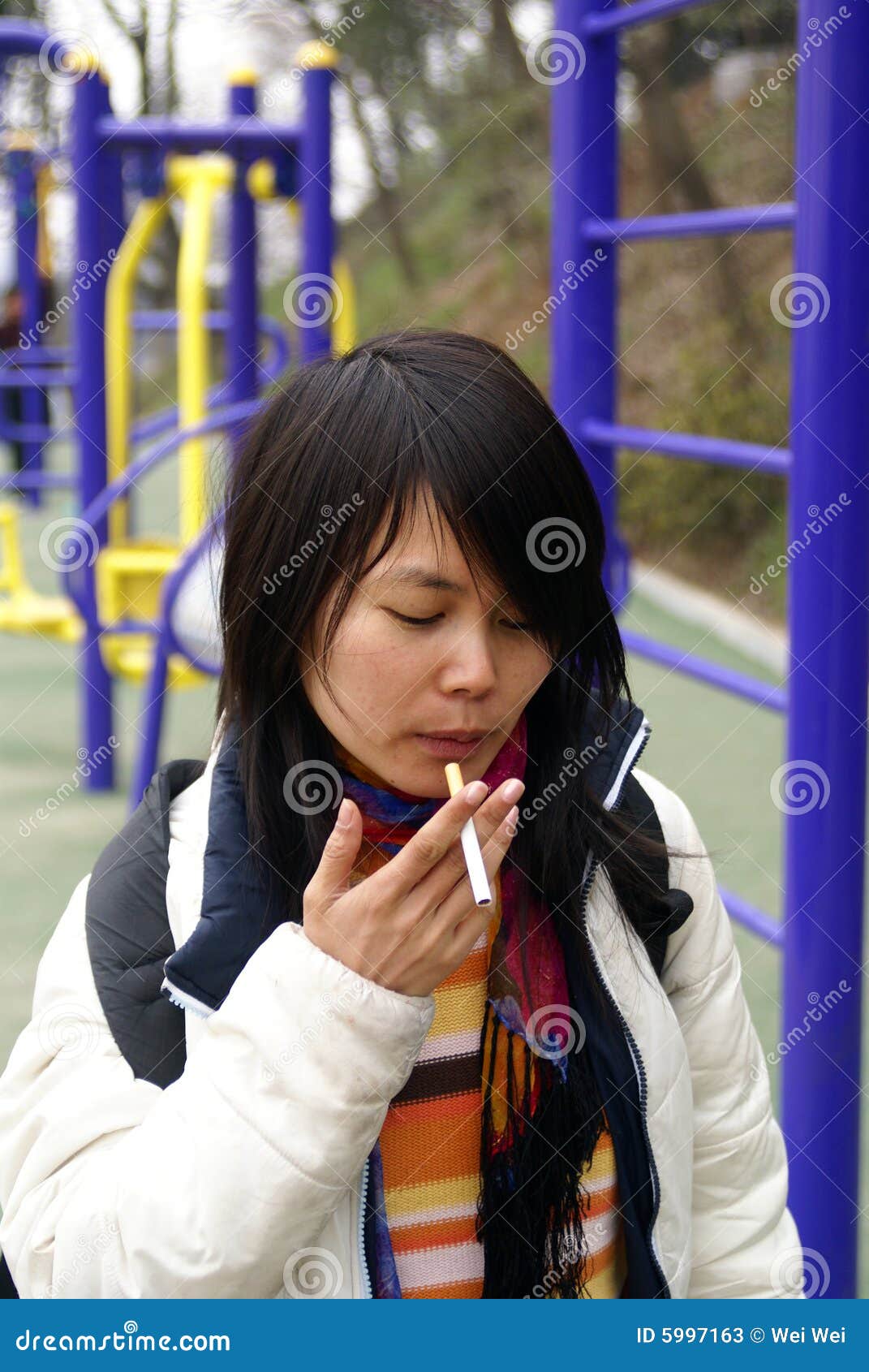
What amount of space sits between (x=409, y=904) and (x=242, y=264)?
4397 mm

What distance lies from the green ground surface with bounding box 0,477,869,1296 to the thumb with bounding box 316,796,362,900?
1.34m

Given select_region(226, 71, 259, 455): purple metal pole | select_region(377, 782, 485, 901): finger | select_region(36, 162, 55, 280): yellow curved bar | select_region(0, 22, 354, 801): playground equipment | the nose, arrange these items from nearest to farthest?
1. select_region(377, 782, 485, 901): finger
2. the nose
3. select_region(0, 22, 354, 801): playground equipment
4. select_region(226, 71, 259, 455): purple metal pole
5. select_region(36, 162, 55, 280): yellow curved bar

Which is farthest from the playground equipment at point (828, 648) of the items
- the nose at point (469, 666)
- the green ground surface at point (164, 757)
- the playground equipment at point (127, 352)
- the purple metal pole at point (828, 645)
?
the playground equipment at point (127, 352)

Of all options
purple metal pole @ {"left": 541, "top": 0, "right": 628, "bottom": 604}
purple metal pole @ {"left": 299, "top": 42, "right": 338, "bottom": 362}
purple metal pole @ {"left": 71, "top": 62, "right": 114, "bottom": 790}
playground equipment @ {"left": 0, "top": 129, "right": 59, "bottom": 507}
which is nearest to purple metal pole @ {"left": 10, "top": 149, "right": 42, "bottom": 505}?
playground equipment @ {"left": 0, "top": 129, "right": 59, "bottom": 507}

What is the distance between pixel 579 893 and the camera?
1.17 metres

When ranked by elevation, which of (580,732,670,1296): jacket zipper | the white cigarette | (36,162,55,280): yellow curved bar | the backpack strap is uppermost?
the white cigarette

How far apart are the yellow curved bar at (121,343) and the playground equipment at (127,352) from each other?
0.01 metres

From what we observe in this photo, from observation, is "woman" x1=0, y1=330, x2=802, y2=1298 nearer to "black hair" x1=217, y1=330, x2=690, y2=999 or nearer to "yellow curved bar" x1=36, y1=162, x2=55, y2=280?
"black hair" x1=217, y1=330, x2=690, y2=999

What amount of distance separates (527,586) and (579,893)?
0.24m

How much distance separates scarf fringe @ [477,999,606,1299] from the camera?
112 cm

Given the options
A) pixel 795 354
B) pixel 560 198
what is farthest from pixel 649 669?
pixel 795 354

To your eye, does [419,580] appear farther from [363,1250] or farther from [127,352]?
[127,352]

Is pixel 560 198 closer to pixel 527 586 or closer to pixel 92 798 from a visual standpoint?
pixel 527 586

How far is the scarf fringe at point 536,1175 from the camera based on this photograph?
1125 mm
